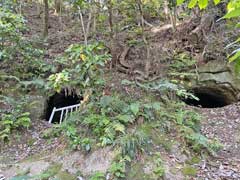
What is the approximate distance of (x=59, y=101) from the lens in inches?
314

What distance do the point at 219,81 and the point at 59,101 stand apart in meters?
4.29

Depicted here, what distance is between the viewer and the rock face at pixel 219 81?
7633 millimetres

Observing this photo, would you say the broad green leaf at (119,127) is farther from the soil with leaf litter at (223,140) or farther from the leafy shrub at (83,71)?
the soil with leaf litter at (223,140)

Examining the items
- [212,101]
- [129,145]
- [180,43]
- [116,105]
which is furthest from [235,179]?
[180,43]

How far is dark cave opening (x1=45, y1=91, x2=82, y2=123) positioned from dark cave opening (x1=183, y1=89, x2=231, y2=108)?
301 centimetres

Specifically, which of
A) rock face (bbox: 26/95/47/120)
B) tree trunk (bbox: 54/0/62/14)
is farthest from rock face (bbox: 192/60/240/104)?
Result: tree trunk (bbox: 54/0/62/14)

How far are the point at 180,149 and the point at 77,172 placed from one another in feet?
6.20

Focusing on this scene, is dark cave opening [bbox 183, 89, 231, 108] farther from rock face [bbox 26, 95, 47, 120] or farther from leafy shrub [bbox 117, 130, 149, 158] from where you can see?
rock face [bbox 26, 95, 47, 120]

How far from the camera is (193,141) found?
5453mm

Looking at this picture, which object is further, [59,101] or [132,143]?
[59,101]

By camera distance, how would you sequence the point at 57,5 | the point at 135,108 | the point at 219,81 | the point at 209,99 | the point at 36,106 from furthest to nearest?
the point at 57,5 < the point at 209,99 < the point at 219,81 < the point at 36,106 < the point at 135,108

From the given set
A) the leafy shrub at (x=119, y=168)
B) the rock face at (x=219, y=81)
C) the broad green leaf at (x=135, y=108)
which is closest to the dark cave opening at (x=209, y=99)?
the rock face at (x=219, y=81)

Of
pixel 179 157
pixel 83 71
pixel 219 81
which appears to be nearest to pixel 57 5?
pixel 83 71

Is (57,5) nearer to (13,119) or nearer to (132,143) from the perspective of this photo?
(13,119)
